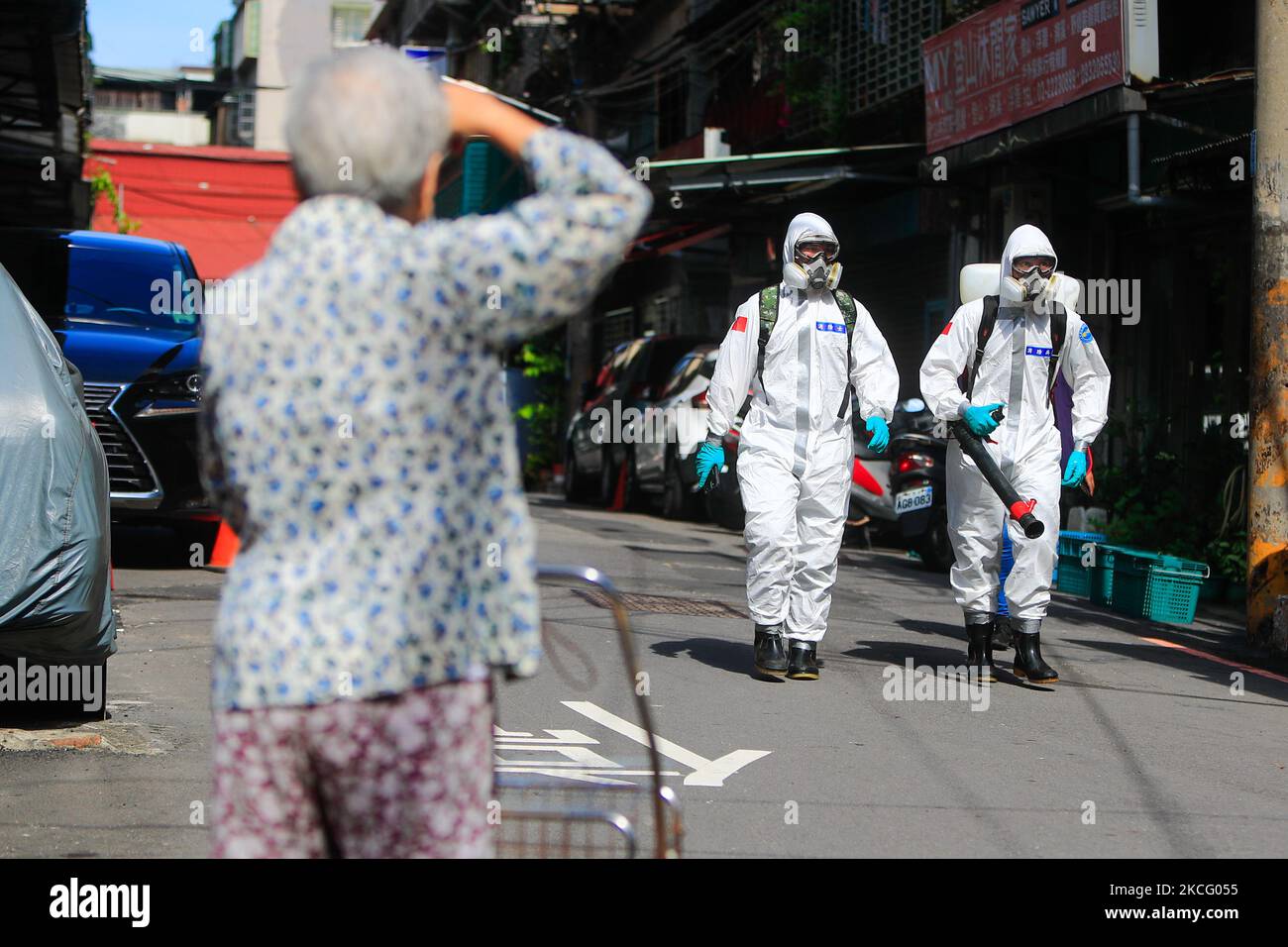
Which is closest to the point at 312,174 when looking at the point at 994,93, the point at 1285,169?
the point at 1285,169

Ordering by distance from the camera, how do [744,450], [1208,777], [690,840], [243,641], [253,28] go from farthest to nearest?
1. [253,28]
2. [744,450]
3. [1208,777]
4. [690,840]
5. [243,641]

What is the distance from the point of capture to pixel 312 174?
2340mm

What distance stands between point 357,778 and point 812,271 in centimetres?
585

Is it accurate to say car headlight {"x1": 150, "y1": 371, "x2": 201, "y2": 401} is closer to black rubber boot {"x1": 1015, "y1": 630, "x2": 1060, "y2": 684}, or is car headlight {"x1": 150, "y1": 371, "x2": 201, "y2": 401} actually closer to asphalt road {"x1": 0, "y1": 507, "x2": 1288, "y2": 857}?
asphalt road {"x1": 0, "y1": 507, "x2": 1288, "y2": 857}

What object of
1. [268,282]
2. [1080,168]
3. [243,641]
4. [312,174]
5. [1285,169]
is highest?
[1080,168]

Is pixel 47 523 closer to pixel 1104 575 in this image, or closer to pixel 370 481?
pixel 370 481

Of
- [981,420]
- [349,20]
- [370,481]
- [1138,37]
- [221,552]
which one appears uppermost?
[349,20]

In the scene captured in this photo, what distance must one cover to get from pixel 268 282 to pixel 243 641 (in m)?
0.50

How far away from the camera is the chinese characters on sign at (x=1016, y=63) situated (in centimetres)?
1397

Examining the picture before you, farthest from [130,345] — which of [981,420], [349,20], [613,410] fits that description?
[349,20]

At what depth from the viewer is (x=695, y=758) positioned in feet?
19.7

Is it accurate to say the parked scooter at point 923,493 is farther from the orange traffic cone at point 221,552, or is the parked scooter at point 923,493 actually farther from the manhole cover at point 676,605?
the orange traffic cone at point 221,552

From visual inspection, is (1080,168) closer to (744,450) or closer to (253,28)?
(744,450)

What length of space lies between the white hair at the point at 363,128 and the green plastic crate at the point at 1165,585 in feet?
29.9
